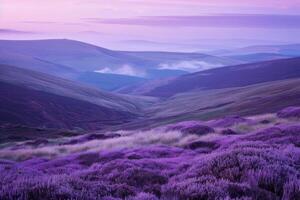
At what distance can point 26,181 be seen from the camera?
347 inches

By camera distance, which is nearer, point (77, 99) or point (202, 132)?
point (202, 132)

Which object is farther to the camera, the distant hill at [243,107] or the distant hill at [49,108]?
the distant hill at [49,108]

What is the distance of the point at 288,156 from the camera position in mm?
13180

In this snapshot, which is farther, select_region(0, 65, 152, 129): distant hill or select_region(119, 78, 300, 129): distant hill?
select_region(0, 65, 152, 129): distant hill

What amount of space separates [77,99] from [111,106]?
13.2 meters

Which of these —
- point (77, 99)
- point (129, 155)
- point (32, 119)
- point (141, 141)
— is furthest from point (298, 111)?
point (77, 99)

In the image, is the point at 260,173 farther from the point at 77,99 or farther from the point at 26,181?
the point at 77,99

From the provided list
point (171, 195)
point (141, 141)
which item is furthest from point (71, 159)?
point (171, 195)

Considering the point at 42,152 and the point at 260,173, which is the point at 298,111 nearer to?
the point at 42,152

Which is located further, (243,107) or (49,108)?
(49,108)

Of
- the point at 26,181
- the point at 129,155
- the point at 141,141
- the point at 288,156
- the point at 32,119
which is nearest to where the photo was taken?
the point at 26,181

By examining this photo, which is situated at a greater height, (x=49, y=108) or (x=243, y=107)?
(x=243, y=107)

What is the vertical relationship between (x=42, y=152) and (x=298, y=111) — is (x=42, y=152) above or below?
below

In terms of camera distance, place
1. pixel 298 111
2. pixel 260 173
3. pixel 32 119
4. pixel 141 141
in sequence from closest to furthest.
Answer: pixel 260 173 < pixel 141 141 < pixel 298 111 < pixel 32 119
